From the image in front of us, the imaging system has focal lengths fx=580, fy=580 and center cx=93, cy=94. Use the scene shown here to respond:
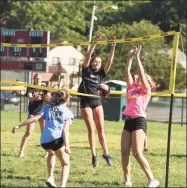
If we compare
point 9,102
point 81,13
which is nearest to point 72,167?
point 9,102

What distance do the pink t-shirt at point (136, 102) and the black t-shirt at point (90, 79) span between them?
108 cm

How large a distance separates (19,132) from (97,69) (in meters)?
9.60

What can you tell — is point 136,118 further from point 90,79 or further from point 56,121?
point 90,79

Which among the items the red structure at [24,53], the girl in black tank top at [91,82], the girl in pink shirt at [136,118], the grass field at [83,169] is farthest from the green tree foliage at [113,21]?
the girl in pink shirt at [136,118]

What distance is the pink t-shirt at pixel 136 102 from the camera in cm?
859

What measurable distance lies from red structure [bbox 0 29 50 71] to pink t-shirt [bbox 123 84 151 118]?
59.3 ft

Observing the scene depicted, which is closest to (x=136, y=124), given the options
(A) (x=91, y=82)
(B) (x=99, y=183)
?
(A) (x=91, y=82)

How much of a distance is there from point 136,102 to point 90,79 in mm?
1270

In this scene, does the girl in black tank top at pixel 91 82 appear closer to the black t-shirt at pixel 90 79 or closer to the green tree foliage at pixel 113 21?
the black t-shirt at pixel 90 79

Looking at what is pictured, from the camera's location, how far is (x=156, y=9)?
82.0 m

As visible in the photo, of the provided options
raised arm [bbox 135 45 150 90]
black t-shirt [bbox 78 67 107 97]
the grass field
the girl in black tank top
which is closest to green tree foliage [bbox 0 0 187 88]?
the grass field

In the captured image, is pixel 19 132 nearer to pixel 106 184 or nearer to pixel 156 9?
pixel 106 184

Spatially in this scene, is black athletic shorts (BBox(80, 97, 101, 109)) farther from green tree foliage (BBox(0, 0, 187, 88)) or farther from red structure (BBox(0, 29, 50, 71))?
green tree foliage (BBox(0, 0, 187, 88))

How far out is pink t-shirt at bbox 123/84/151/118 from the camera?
28.2ft
